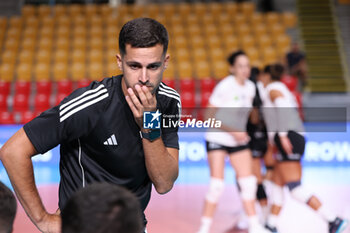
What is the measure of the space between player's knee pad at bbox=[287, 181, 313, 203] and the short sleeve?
11.0 ft

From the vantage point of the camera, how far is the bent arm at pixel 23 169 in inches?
78.2

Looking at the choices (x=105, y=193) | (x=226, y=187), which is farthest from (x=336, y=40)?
(x=105, y=193)

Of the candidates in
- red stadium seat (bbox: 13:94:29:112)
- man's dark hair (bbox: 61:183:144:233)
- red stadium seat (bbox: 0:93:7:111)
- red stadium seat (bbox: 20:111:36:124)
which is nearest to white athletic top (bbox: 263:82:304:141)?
man's dark hair (bbox: 61:183:144:233)

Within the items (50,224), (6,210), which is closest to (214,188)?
(50,224)

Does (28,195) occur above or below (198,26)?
below

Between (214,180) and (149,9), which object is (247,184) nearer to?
(214,180)

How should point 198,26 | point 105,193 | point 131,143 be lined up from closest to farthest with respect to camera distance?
1. point 105,193
2. point 131,143
3. point 198,26

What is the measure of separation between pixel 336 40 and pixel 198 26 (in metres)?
4.69

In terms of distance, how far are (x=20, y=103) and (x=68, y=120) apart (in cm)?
981

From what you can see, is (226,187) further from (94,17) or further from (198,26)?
(94,17)

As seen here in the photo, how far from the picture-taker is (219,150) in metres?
5.09

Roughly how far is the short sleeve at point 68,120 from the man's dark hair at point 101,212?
0.84 meters

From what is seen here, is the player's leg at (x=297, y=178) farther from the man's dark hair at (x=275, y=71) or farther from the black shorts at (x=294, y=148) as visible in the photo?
the man's dark hair at (x=275, y=71)

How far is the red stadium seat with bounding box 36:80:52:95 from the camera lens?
11.8 meters
